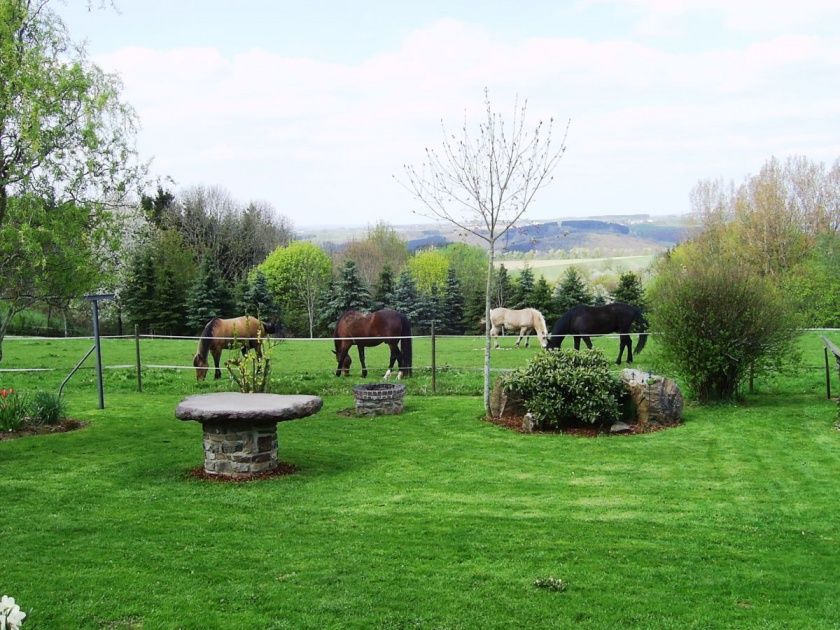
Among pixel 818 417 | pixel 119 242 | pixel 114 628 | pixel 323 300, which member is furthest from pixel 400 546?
pixel 323 300

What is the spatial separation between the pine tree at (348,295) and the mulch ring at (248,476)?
26.3m

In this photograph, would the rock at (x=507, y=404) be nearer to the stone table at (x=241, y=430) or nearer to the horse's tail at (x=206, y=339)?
the stone table at (x=241, y=430)

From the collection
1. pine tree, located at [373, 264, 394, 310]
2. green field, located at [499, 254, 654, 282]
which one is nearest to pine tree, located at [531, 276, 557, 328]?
pine tree, located at [373, 264, 394, 310]

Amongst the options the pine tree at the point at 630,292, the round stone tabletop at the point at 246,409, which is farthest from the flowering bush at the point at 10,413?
the pine tree at the point at 630,292

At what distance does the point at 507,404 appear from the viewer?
38.9ft

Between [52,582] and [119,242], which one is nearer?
[52,582]

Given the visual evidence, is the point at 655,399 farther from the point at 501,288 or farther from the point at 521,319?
the point at 501,288

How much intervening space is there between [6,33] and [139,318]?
26.7 metres

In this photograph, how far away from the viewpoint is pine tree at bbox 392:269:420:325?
36.9 m

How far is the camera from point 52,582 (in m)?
5.25

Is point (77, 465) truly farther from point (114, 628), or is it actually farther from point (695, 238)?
point (695, 238)

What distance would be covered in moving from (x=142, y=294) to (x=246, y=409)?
29.3m

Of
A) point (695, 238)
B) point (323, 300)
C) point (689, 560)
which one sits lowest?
point (689, 560)

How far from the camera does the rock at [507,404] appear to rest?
11.8 metres
